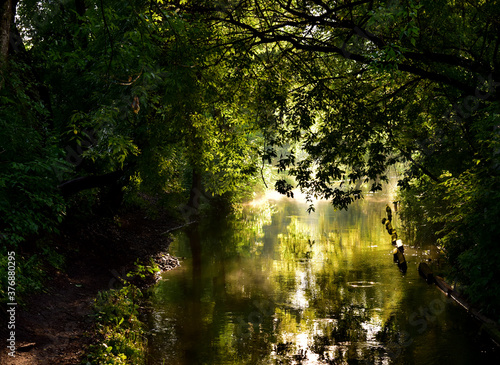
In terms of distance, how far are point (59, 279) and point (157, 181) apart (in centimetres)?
522

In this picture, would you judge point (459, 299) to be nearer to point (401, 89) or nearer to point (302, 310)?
point (302, 310)

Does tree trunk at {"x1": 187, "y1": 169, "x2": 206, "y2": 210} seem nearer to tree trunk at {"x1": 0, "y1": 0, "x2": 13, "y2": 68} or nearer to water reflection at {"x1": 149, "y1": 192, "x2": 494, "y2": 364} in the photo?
water reflection at {"x1": 149, "y1": 192, "x2": 494, "y2": 364}

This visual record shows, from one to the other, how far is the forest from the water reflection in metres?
2.36

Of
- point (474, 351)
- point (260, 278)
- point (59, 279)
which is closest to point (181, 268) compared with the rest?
point (260, 278)

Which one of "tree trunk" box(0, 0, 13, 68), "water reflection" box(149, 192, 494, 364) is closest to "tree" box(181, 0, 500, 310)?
"water reflection" box(149, 192, 494, 364)

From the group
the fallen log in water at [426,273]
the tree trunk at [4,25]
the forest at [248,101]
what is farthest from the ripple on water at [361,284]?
the tree trunk at [4,25]

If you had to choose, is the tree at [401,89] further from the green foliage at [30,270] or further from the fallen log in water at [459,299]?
the green foliage at [30,270]

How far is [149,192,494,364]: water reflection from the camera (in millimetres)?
10227

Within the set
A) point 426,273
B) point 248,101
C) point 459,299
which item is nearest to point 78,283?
point 248,101

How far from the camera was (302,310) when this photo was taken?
13.1 meters

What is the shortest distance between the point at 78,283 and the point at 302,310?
6.80m

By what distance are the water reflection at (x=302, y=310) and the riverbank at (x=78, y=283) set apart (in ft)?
5.27

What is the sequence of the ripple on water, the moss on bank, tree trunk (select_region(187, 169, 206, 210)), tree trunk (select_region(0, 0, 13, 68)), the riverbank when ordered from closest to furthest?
the riverbank, tree trunk (select_region(0, 0, 13, 68)), the moss on bank, the ripple on water, tree trunk (select_region(187, 169, 206, 210))

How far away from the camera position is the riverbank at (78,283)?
7.89 meters
